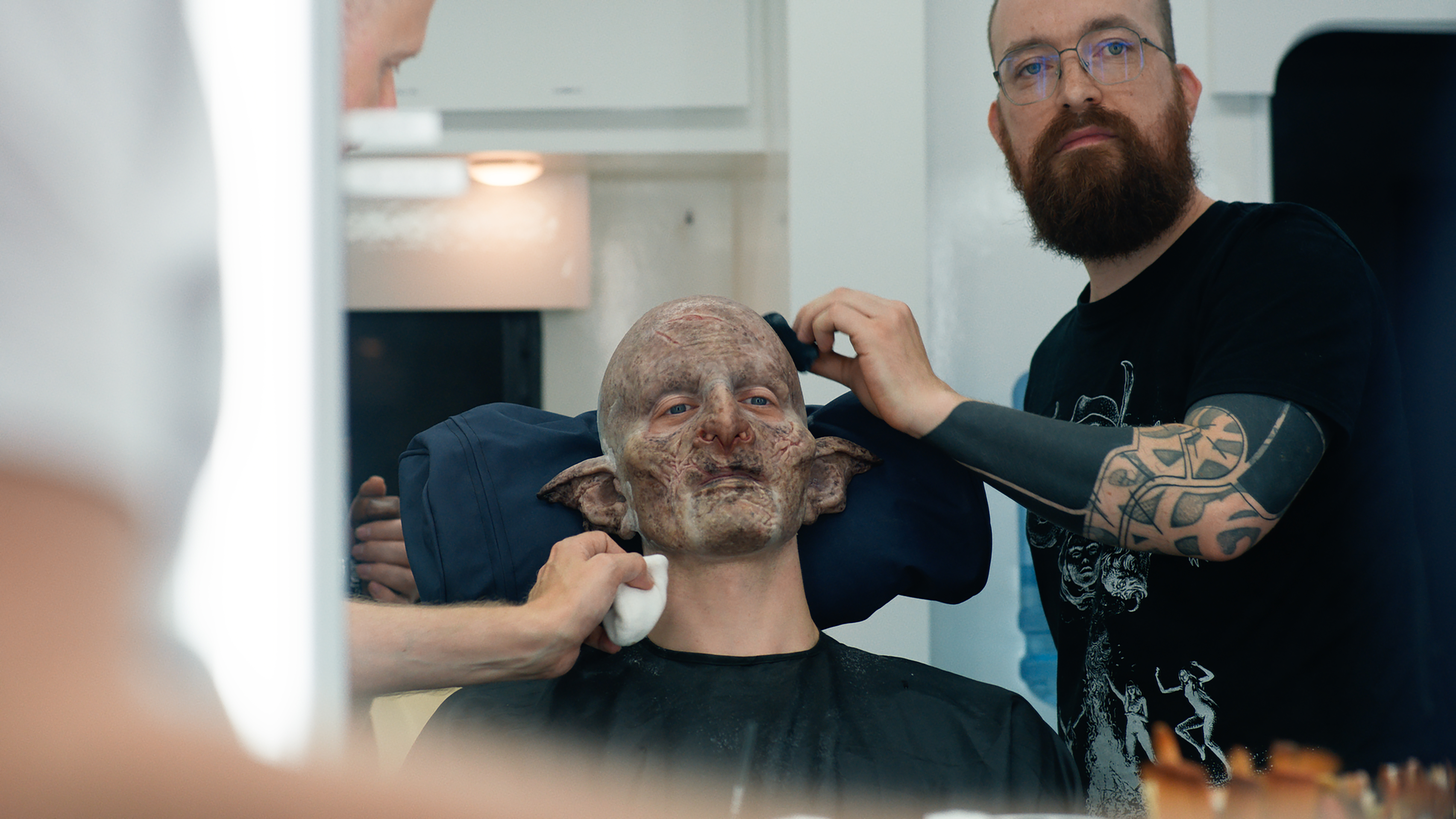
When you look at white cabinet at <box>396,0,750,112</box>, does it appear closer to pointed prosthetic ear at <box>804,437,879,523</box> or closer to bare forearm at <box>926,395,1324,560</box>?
pointed prosthetic ear at <box>804,437,879,523</box>

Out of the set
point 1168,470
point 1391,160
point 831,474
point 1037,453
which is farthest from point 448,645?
point 1391,160

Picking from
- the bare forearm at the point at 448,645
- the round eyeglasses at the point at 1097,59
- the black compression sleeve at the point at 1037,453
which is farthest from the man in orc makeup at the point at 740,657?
the round eyeglasses at the point at 1097,59

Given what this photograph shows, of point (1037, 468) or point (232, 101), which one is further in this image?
point (1037, 468)

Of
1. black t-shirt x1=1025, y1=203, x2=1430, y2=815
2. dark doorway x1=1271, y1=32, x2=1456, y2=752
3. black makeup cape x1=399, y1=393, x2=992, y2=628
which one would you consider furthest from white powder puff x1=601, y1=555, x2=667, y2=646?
dark doorway x1=1271, y1=32, x2=1456, y2=752

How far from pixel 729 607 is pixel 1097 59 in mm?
1038

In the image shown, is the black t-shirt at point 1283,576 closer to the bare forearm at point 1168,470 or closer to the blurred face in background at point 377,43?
the bare forearm at point 1168,470

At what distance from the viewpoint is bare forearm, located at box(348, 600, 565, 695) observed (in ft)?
3.66

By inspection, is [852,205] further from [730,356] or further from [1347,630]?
[1347,630]

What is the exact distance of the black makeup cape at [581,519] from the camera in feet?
4.57

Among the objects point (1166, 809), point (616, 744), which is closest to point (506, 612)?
point (616, 744)

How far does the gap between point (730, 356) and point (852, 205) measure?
1237mm

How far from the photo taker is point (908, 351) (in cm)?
134

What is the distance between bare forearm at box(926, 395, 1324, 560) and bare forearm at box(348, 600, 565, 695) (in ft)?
1.94

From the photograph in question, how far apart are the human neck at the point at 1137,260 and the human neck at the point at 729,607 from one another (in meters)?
0.70
